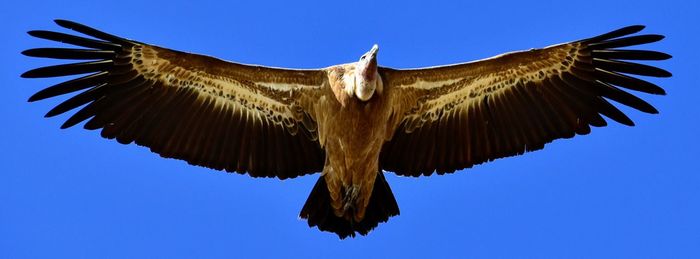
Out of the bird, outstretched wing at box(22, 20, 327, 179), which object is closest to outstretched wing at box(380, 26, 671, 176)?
the bird

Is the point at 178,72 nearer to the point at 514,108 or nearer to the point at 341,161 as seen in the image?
the point at 341,161

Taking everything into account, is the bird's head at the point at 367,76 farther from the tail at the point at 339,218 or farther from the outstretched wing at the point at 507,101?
the tail at the point at 339,218

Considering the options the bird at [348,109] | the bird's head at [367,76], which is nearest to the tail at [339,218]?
the bird at [348,109]

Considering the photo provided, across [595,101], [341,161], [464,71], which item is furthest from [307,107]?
[595,101]

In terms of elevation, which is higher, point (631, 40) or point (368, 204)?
point (631, 40)

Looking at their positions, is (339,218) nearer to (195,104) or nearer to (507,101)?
(195,104)

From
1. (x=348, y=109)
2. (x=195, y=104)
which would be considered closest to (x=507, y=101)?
(x=348, y=109)
